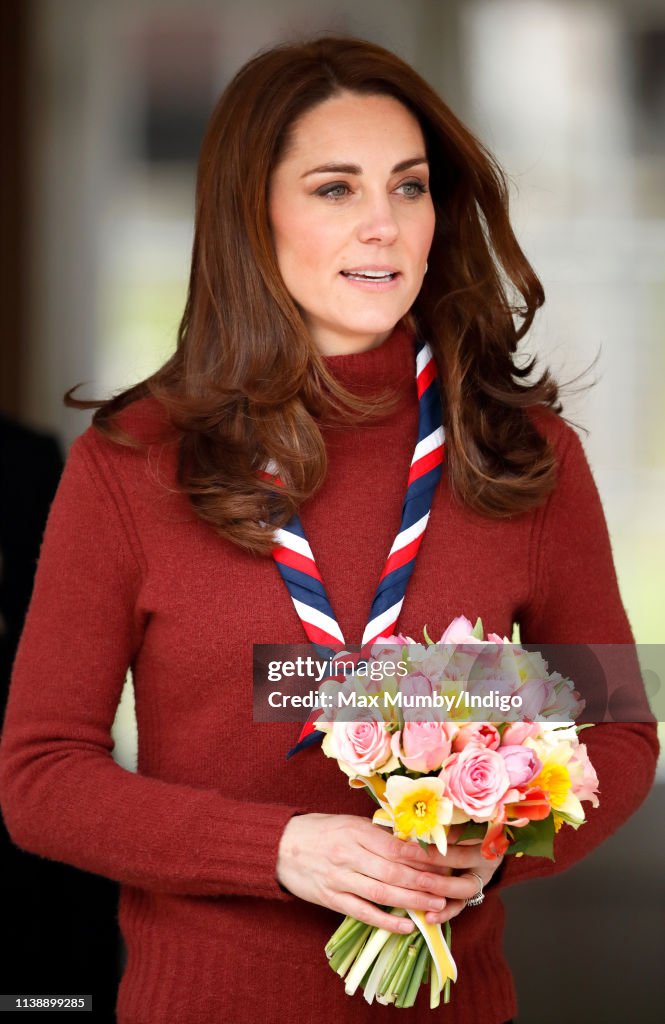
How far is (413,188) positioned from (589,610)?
0.69 meters

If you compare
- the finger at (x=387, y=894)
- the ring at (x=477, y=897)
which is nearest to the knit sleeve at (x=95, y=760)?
the finger at (x=387, y=894)

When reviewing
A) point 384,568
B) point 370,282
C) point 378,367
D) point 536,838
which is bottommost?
point 536,838

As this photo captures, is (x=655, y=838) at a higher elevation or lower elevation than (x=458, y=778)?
lower

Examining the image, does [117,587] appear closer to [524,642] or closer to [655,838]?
[524,642]

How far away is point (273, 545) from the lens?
1.82 meters

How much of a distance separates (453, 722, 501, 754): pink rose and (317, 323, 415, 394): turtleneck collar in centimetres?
69

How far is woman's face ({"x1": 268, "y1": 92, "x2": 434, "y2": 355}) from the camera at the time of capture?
1873mm

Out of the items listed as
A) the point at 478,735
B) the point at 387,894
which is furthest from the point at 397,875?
the point at 478,735

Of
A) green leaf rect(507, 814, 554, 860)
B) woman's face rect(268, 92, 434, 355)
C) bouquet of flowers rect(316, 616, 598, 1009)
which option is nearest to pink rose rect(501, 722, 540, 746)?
bouquet of flowers rect(316, 616, 598, 1009)

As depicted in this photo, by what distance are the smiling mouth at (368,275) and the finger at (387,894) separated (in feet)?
2.74

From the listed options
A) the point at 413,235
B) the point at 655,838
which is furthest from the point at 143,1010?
the point at 655,838

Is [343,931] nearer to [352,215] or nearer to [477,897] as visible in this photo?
[477,897]

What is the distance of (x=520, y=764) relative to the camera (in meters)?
1.43

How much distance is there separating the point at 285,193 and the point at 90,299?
1.55 meters
